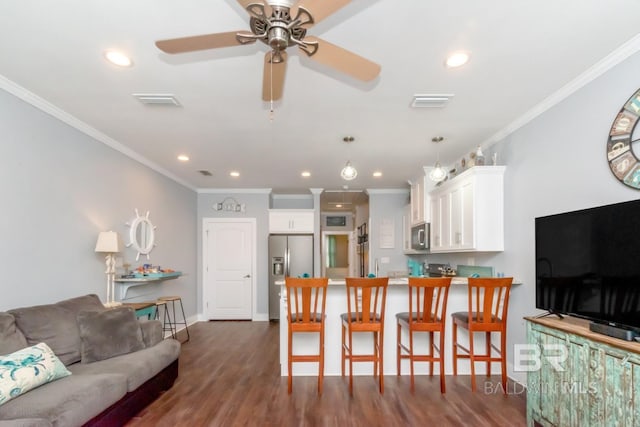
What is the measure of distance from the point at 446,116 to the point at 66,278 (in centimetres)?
397

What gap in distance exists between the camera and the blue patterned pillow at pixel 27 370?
82.1 inches

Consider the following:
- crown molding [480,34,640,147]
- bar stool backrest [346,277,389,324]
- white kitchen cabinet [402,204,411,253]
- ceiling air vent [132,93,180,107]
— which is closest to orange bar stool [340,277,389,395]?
bar stool backrest [346,277,389,324]

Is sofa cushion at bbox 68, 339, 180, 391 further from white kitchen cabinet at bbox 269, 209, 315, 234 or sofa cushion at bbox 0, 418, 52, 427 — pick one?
white kitchen cabinet at bbox 269, 209, 315, 234

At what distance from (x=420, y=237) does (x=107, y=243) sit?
428 centimetres

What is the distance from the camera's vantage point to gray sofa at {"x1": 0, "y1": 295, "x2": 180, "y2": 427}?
206 centimetres

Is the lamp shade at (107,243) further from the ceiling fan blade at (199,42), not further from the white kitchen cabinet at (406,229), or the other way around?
the white kitchen cabinet at (406,229)

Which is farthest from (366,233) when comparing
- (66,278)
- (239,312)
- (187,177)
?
(66,278)

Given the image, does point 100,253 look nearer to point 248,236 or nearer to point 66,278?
point 66,278

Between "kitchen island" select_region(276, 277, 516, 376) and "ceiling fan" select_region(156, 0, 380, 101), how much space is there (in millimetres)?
2406

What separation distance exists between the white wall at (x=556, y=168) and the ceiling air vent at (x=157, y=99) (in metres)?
3.27

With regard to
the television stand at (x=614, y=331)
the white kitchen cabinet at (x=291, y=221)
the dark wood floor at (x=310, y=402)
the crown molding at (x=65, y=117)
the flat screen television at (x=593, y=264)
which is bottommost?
the dark wood floor at (x=310, y=402)

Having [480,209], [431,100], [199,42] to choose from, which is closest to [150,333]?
[199,42]

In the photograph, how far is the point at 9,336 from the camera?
7.92 feet

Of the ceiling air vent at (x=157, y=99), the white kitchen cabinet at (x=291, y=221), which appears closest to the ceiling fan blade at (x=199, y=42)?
the ceiling air vent at (x=157, y=99)
